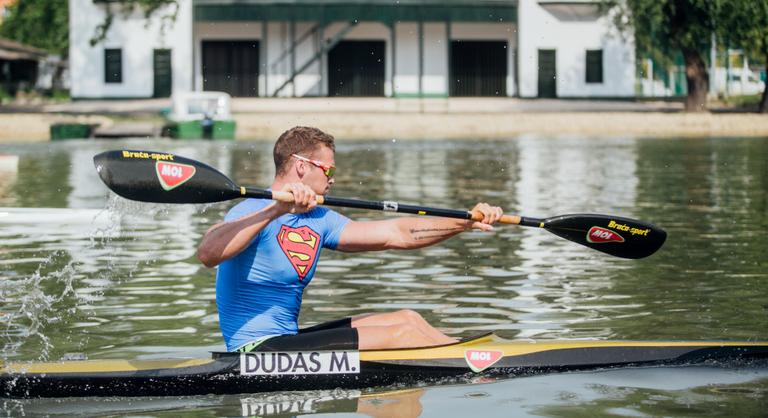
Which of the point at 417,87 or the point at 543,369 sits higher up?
the point at 417,87

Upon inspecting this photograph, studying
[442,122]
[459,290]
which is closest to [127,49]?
[442,122]

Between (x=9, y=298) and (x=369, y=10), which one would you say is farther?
(x=369, y=10)

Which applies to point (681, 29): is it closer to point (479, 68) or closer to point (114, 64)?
point (479, 68)

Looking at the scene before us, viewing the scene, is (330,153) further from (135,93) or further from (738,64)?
(738,64)

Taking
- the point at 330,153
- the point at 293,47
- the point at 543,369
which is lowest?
the point at 543,369

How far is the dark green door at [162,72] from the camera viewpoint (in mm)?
56281

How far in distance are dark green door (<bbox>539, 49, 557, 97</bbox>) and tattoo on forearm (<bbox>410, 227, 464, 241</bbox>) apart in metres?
49.4

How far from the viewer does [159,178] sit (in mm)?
8523

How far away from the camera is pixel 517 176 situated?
27.3 metres

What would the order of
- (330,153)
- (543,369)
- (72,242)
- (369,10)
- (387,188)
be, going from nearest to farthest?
(330,153) < (543,369) < (72,242) < (387,188) < (369,10)

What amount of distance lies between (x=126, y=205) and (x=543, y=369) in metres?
11.3

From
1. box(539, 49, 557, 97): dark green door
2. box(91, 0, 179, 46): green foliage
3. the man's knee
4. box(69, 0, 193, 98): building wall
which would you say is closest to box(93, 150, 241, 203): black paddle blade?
the man's knee

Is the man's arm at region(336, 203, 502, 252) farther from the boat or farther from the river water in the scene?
the boat

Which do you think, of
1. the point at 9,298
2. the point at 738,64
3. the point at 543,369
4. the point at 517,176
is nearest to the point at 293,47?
the point at 738,64
